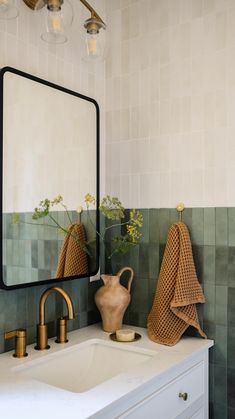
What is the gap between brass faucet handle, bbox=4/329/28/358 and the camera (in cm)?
154

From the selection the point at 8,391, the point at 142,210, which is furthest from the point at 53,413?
the point at 142,210

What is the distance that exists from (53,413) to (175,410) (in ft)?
1.81

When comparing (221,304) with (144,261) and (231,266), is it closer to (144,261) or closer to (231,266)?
(231,266)

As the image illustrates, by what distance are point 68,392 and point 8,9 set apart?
1.18 meters

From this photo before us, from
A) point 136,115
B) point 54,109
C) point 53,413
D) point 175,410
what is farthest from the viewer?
point 136,115

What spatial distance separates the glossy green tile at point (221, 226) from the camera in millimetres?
1755

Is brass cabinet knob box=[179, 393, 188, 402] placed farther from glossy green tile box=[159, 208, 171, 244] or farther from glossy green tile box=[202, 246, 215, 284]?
glossy green tile box=[159, 208, 171, 244]

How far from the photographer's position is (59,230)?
1.76m

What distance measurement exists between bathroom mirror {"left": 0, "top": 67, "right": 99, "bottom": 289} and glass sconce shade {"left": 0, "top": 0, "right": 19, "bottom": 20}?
0.74ft

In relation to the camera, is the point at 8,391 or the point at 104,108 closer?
the point at 8,391

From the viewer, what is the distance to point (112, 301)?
183 centimetres

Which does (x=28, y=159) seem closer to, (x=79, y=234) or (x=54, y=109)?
(x=54, y=109)

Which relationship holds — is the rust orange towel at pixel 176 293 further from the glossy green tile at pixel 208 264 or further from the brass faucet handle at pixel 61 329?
the brass faucet handle at pixel 61 329

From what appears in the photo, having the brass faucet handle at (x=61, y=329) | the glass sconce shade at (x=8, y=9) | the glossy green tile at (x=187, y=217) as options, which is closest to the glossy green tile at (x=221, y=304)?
the glossy green tile at (x=187, y=217)
